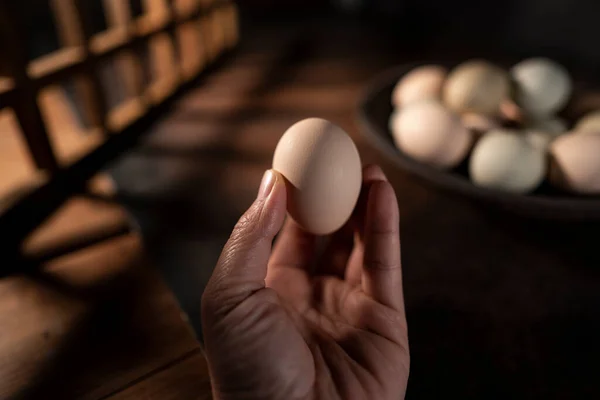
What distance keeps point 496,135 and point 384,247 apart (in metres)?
0.35

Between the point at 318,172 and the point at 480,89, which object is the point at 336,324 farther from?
the point at 480,89

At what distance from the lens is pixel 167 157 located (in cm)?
89

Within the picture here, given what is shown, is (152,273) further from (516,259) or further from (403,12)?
(403,12)

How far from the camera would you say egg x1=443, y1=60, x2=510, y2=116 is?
0.76m

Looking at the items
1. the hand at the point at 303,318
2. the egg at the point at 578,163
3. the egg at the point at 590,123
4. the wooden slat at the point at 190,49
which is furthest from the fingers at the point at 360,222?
the wooden slat at the point at 190,49

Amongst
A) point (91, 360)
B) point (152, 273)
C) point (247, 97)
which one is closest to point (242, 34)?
point (247, 97)

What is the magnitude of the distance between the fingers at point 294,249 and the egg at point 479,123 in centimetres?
38

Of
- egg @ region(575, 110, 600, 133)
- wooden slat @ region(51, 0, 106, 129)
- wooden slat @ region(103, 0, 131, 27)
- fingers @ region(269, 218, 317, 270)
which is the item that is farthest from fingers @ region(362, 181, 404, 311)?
wooden slat @ region(103, 0, 131, 27)

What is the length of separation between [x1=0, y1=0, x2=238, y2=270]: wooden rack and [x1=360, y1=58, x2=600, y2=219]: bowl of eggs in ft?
1.72

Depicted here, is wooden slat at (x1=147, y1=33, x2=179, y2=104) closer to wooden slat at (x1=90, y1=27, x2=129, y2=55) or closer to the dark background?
wooden slat at (x1=90, y1=27, x2=129, y2=55)

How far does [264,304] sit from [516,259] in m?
0.43

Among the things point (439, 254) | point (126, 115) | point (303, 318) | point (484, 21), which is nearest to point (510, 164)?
point (439, 254)

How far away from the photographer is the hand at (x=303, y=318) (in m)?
0.35

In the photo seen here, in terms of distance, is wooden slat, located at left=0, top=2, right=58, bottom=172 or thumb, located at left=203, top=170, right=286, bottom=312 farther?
wooden slat, located at left=0, top=2, right=58, bottom=172
